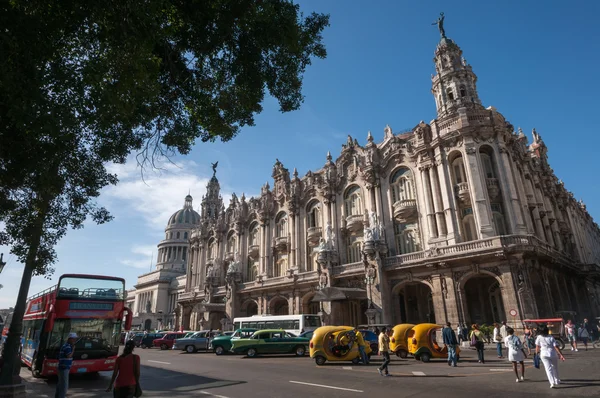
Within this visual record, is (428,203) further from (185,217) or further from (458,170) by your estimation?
(185,217)

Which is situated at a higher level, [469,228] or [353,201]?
[353,201]

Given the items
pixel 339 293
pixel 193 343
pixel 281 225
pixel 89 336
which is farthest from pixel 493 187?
pixel 89 336

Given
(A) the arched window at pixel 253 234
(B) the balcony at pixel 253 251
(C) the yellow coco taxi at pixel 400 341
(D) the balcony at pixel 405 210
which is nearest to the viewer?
(C) the yellow coco taxi at pixel 400 341

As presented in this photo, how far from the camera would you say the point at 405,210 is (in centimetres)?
3114

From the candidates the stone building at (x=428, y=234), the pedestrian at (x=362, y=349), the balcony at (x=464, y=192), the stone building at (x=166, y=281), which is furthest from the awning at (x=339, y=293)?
the stone building at (x=166, y=281)

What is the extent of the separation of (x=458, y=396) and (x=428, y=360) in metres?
8.79

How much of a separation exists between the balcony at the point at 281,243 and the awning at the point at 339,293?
11.5m

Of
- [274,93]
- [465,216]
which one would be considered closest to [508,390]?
[274,93]

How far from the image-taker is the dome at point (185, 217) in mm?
100113

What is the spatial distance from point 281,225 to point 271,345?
22317 mm

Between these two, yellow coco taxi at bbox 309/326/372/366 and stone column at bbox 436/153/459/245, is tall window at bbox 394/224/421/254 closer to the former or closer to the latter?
stone column at bbox 436/153/459/245

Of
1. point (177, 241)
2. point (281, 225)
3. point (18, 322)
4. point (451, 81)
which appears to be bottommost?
point (18, 322)

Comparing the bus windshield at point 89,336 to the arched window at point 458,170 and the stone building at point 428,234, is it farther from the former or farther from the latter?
the arched window at point 458,170

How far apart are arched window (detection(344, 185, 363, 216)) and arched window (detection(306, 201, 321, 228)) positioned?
12.2 ft
